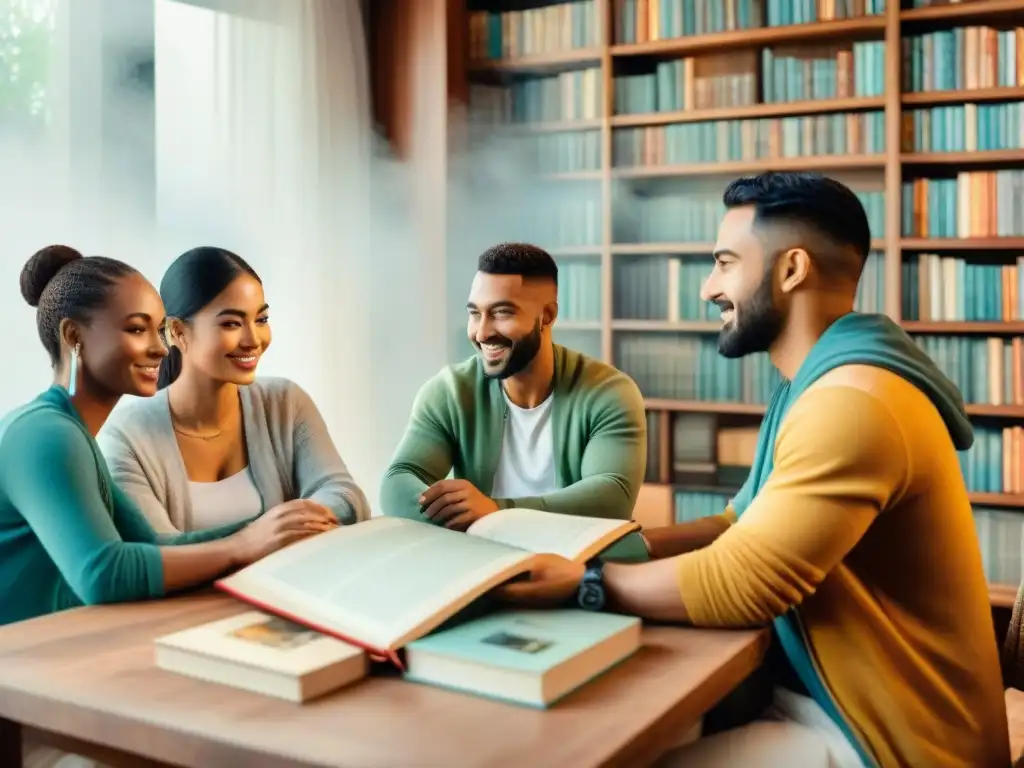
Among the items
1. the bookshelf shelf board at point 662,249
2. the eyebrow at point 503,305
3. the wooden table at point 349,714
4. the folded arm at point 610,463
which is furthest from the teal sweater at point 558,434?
the bookshelf shelf board at point 662,249

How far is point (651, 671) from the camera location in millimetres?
1012

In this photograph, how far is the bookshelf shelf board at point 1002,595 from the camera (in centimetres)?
317

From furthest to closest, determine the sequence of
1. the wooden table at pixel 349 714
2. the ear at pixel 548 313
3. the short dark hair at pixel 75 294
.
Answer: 1. the ear at pixel 548 313
2. the short dark hair at pixel 75 294
3. the wooden table at pixel 349 714

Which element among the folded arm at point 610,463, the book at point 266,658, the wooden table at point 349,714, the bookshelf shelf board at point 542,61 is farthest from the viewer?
the bookshelf shelf board at point 542,61

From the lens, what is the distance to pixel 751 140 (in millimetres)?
3510

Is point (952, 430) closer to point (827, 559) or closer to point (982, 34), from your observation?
point (827, 559)

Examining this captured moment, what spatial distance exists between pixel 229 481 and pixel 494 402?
540 mm

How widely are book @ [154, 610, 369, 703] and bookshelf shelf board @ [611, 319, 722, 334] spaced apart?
2687mm

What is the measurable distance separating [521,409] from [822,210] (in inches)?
33.7

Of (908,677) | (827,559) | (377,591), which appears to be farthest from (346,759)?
(908,677)

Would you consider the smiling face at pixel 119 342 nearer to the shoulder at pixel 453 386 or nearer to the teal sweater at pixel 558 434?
the teal sweater at pixel 558 434

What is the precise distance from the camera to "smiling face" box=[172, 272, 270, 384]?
5.74ft

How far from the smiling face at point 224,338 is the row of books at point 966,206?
89.6 inches

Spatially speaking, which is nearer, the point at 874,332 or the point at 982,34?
the point at 874,332
